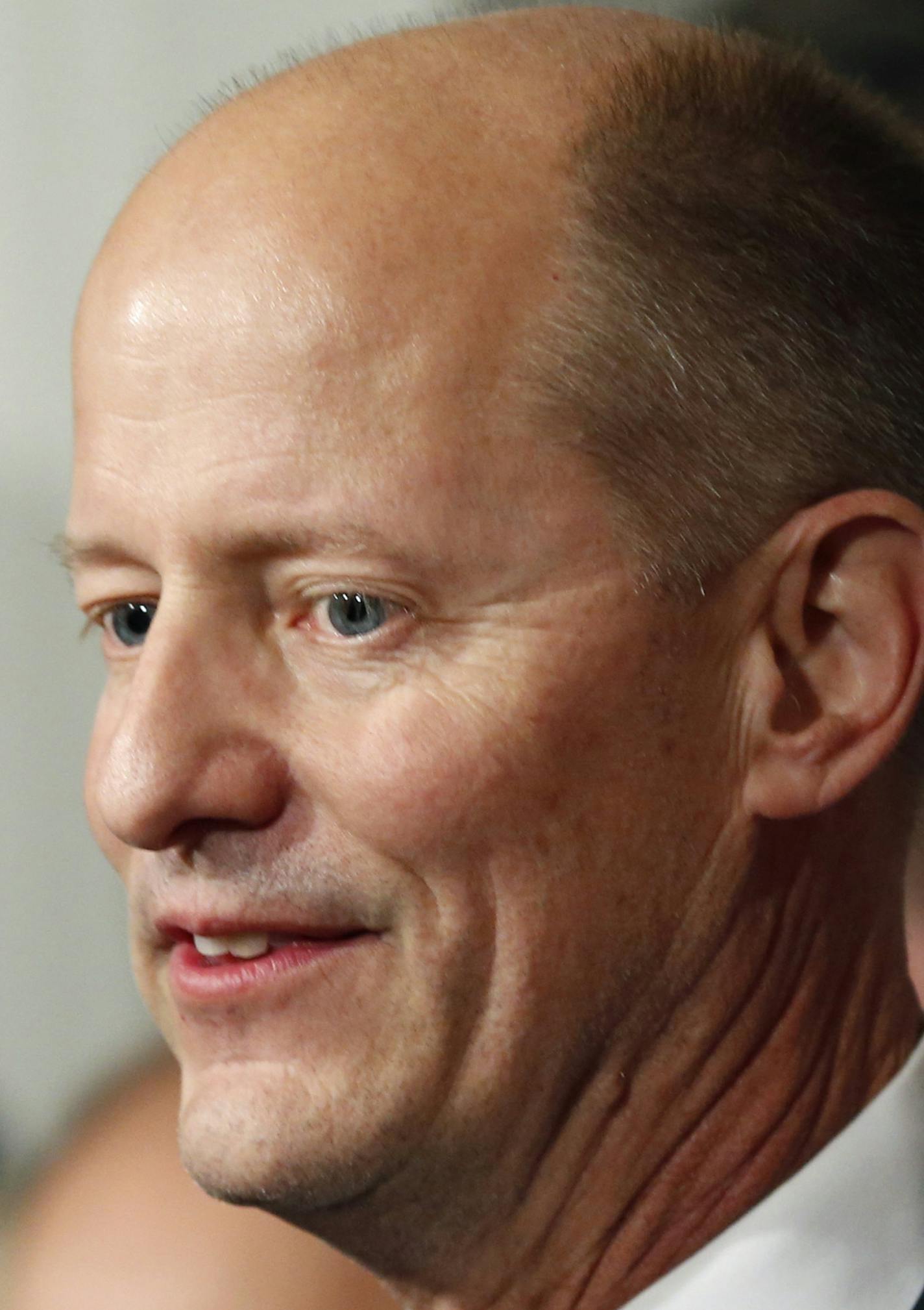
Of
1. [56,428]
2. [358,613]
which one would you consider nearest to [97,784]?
[358,613]

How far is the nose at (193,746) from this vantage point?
1.02 meters

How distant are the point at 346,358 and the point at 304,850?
306 mm

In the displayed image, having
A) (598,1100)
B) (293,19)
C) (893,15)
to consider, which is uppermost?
(293,19)

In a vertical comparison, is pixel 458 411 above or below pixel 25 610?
below

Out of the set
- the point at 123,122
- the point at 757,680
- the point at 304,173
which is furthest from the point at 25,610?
the point at 757,680

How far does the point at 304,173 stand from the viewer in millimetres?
1061

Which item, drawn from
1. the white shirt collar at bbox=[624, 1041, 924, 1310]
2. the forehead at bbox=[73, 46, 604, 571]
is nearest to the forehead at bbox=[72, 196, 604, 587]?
the forehead at bbox=[73, 46, 604, 571]

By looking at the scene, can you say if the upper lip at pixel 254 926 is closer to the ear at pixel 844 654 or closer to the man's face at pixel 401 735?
the man's face at pixel 401 735

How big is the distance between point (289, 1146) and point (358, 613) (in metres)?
0.33

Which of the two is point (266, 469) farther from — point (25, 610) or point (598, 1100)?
point (25, 610)

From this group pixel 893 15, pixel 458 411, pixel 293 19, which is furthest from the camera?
pixel 293 19

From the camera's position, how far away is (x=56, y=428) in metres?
1.93

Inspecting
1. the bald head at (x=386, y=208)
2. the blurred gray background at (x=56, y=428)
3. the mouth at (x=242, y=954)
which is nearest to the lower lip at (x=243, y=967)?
the mouth at (x=242, y=954)

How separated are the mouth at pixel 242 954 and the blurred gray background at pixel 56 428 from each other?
3.08 ft
